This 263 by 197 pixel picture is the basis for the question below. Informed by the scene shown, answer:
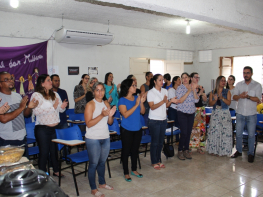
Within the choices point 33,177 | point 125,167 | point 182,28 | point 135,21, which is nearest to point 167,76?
point 135,21

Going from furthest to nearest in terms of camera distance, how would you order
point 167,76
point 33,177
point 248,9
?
point 167,76 → point 248,9 → point 33,177

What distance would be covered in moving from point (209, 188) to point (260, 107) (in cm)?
349

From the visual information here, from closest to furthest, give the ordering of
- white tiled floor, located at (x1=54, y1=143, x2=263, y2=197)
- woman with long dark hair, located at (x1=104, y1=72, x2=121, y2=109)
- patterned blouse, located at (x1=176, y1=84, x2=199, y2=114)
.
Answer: white tiled floor, located at (x1=54, y1=143, x2=263, y2=197)
patterned blouse, located at (x1=176, y1=84, x2=199, y2=114)
woman with long dark hair, located at (x1=104, y1=72, x2=121, y2=109)

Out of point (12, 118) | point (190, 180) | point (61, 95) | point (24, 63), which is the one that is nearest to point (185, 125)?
point (190, 180)

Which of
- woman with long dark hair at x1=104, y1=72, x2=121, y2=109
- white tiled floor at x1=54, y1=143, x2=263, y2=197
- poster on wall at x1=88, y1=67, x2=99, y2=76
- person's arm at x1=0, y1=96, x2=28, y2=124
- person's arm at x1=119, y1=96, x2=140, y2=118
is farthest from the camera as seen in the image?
poster on wall at x1=88, y1=67, x2=99, y2=76

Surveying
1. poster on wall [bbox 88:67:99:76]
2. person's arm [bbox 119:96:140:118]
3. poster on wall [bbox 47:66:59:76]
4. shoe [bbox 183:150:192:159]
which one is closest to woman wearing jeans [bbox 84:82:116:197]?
person's arm [bbox 119:96:140:118]

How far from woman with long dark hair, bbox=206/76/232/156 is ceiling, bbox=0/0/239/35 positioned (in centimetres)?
245

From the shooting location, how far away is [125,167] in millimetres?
3736

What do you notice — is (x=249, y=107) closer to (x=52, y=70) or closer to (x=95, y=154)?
(x=95, y=154)

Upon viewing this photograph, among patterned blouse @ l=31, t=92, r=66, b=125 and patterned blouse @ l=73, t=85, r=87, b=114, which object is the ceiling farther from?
patterned blouse @ l=31, t=92, r=66, b=125

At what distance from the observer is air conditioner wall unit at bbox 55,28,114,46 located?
5.93 metres

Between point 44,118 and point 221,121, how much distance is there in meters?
3.28

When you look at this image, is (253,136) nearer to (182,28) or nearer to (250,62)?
(182,28)

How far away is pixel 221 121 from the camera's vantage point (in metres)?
4.79
